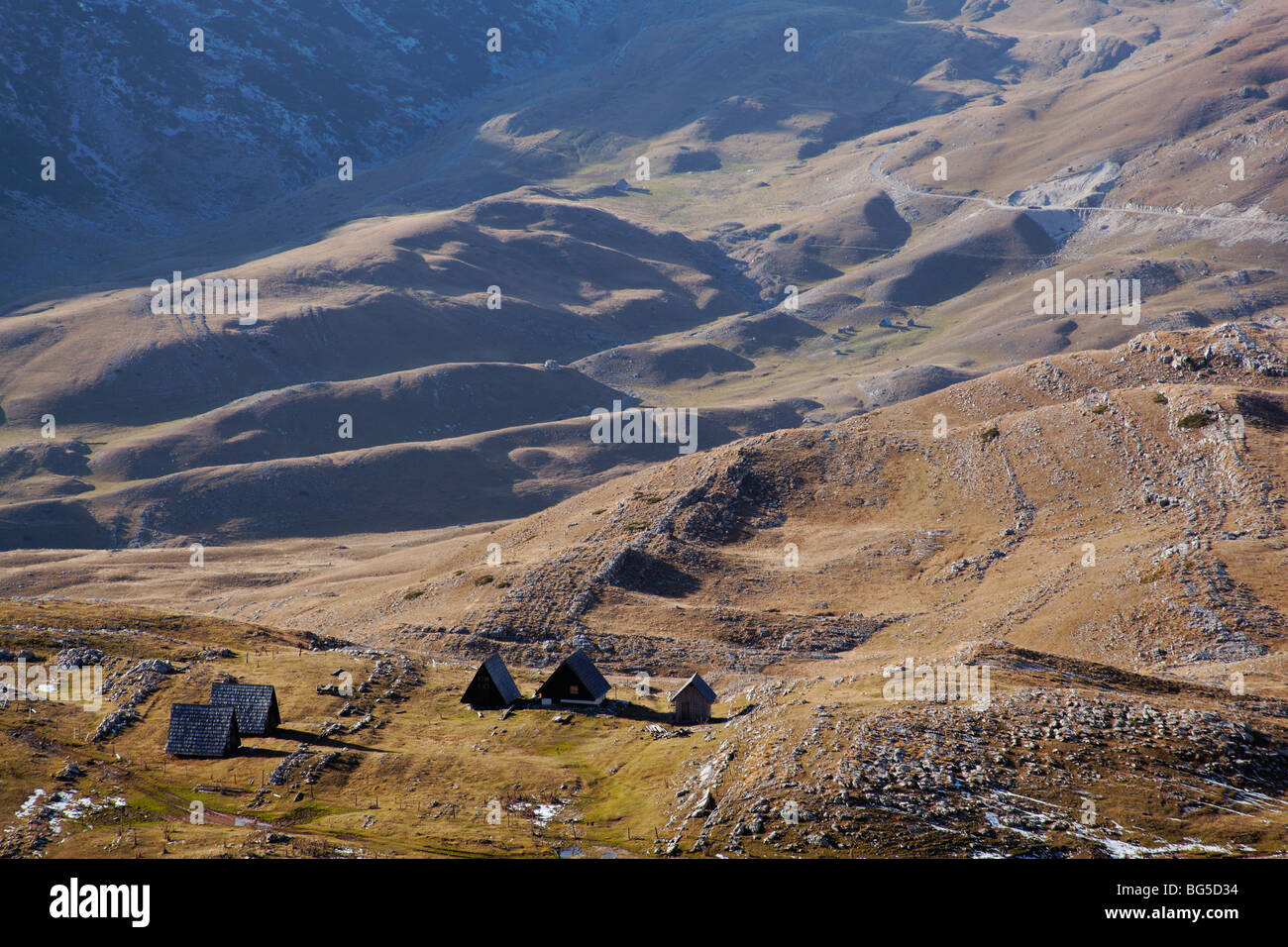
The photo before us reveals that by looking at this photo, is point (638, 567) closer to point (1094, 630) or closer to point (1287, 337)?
point (1094, 630)

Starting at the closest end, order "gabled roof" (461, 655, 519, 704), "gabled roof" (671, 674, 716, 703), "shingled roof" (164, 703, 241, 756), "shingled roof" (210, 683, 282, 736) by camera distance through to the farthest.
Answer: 1. "shingled roof" (164, 703, 241, 756)
2. "shingled roof" (210, 683, 282, 736)
3. "gabled roof" (671, 674, 716, 703)
4. "gabled roof" (461, 655, 519, 704)

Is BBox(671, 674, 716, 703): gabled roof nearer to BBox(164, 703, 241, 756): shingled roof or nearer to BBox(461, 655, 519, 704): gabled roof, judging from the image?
BBox(461, 655, 519, 704): gabled roof

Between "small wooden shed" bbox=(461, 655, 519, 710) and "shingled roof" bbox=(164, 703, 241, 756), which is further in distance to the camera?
"small wooden shed" bbox=(461, 655, 519, 710)

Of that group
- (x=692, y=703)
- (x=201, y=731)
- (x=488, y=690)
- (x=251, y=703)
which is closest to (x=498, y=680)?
(x=488, y=690)

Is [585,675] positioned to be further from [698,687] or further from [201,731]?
[201,731]

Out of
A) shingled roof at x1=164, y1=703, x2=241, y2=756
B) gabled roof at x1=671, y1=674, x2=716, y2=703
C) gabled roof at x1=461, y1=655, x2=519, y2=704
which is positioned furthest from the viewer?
gabled roof at x1=461, y1=655, x2=519, y2=704

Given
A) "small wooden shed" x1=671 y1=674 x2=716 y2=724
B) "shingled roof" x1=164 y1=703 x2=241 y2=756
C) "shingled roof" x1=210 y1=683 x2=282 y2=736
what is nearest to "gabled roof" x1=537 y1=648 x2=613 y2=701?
"small wooden shed" x1=671 y1=674 x2=716 y2=724
